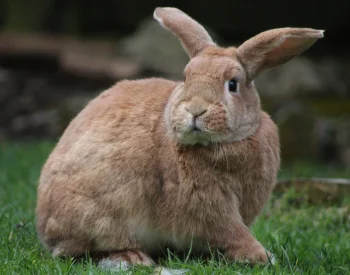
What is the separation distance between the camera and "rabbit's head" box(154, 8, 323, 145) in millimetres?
3699

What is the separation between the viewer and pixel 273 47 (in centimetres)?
390

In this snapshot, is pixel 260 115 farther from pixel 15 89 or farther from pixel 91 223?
pixel 15 89

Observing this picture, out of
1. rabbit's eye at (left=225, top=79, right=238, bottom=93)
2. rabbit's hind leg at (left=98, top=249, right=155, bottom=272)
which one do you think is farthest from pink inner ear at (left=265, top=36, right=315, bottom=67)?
rabbit's hind leg at (left=98, top=249, right=155, bottom=272)

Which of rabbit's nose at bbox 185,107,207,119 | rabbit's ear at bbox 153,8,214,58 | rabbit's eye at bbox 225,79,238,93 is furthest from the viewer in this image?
rabbit's ear at bbox 153,8,214,58

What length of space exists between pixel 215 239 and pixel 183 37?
105 centimetres

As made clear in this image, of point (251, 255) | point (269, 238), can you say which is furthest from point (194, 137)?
point (269, 238)

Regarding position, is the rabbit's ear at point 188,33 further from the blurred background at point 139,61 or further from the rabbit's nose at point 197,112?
the blurred background at point 139,61

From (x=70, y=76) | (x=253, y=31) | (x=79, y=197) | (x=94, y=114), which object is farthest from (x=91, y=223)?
(x=253, y=31)

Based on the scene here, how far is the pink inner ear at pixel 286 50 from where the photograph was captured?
391 centimetres

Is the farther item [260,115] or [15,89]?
[15,89]

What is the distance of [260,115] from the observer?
4.07 m

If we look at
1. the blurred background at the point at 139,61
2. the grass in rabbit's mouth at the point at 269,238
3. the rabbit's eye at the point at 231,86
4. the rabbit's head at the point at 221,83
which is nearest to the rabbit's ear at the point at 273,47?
the rabbit's head at the point at 221,83

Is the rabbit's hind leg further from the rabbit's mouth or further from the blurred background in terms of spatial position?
the blurred background

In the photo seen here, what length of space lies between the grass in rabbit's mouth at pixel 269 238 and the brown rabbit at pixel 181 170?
150 mm
